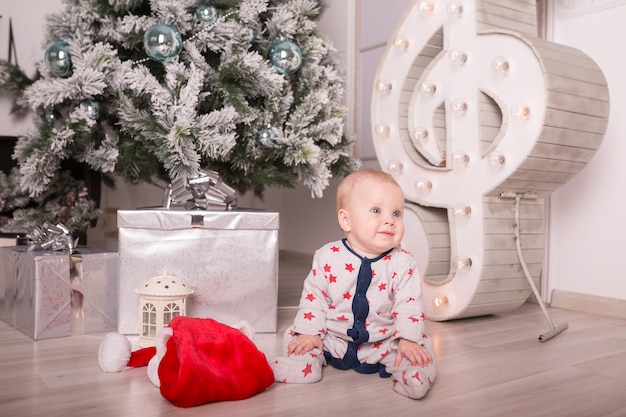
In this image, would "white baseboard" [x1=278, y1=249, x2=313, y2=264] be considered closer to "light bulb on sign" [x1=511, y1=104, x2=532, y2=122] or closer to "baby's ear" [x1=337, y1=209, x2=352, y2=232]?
"light bulb on sign" [x1=511, y1=104, x2=532, y2=122]

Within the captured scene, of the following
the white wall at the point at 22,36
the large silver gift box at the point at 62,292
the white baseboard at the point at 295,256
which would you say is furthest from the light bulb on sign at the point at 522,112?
the white wall at the point at 22,36

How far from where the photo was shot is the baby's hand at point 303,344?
4.06 ft

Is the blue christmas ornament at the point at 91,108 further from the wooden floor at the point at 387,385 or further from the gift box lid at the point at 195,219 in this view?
the wooden floor at the point at 387,385

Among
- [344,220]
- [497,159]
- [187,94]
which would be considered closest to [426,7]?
[497,159]

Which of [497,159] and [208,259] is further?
[497,159]

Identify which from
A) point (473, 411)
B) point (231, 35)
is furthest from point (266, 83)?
point (473, 411)

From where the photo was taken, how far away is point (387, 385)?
1168 millimetres

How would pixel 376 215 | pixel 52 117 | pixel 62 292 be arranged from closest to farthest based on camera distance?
pixel 376 215
pixel 62 292
pixel 52 117

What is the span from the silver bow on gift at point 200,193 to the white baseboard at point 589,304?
1165 millimetres

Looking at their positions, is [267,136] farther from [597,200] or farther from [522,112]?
[597,200]

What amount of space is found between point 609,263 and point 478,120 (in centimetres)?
65

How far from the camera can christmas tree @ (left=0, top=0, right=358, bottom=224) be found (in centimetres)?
175

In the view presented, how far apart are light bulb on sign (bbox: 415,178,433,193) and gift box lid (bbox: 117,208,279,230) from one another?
21.0 inches

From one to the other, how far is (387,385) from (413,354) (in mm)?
82
